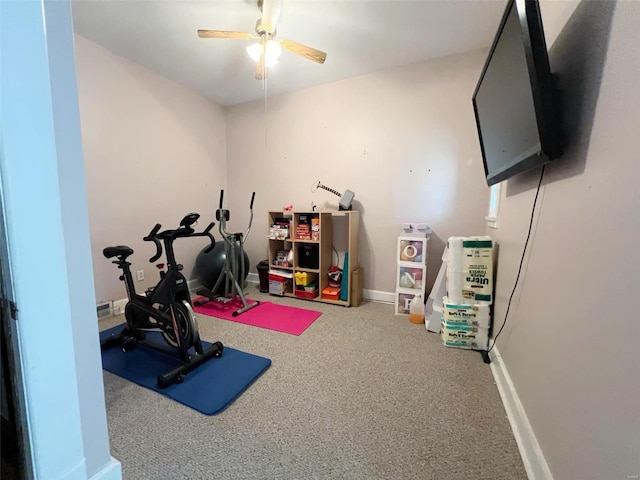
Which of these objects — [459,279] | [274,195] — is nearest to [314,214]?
[274,195]

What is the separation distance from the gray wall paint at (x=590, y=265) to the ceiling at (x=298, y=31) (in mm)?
1176

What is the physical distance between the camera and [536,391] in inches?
44.7

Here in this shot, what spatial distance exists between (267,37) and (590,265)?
2.46m

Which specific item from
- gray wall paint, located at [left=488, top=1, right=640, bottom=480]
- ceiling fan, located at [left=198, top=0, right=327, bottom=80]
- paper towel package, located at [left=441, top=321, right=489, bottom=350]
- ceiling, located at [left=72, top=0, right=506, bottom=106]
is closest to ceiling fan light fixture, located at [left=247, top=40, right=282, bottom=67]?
ceiling fan, located at [left=198, top=0, right=327, bottom=80]

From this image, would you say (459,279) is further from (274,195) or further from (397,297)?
(274,195)

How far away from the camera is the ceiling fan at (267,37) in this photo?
1866 millimetres

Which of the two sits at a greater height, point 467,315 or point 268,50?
point 268,50

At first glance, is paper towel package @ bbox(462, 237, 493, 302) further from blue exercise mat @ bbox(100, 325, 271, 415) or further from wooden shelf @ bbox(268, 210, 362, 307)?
blue exercise mat @ bbox(100, 325, 271, 415)

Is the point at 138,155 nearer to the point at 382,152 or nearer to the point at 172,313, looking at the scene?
the point at 172,313

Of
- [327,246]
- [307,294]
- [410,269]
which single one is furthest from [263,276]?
[410,269]

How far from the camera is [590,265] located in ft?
2.71

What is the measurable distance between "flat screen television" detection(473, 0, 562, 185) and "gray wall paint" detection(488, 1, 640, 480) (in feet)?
0.33

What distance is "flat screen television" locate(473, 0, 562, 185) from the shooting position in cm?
95

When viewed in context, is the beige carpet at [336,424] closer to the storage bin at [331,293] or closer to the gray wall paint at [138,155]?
the storage bin at [331,293]
